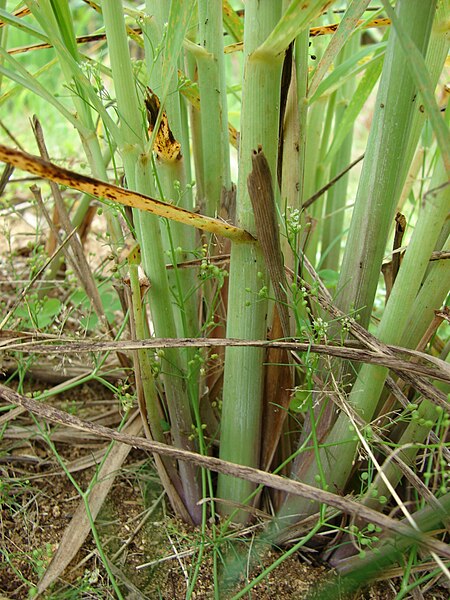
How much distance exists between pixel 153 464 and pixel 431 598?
1.12 feet

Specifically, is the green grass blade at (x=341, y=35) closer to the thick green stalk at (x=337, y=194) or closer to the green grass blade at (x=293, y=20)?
the green grass blade at (x=293, y=20)

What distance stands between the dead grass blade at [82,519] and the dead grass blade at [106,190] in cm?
30

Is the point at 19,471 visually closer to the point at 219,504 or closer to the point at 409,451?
the point at 219,504

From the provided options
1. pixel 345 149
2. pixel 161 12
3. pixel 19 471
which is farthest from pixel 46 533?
pixel 345 149

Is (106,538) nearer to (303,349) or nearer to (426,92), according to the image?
(303,349)

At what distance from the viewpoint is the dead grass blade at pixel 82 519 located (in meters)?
0.66

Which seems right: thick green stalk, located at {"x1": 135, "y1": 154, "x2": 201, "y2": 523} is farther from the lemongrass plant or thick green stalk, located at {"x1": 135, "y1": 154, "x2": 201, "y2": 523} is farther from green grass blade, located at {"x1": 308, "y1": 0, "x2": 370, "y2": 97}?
green grass blade, located at {"x1": 308, "y1": 0, "x2": 370, "y2": 97}

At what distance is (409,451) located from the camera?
64 centimetres

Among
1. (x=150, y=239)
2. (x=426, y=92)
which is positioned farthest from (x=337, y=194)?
(x=426, y=92)

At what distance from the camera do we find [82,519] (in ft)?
2.33

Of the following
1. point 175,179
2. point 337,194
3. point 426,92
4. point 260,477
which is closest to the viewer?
point 426,92

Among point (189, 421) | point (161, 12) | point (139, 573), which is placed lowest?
point (139, 573)

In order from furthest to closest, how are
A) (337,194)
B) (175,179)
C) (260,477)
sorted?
(337,194), (175,179), (260,477)

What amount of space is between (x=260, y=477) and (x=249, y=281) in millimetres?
180
